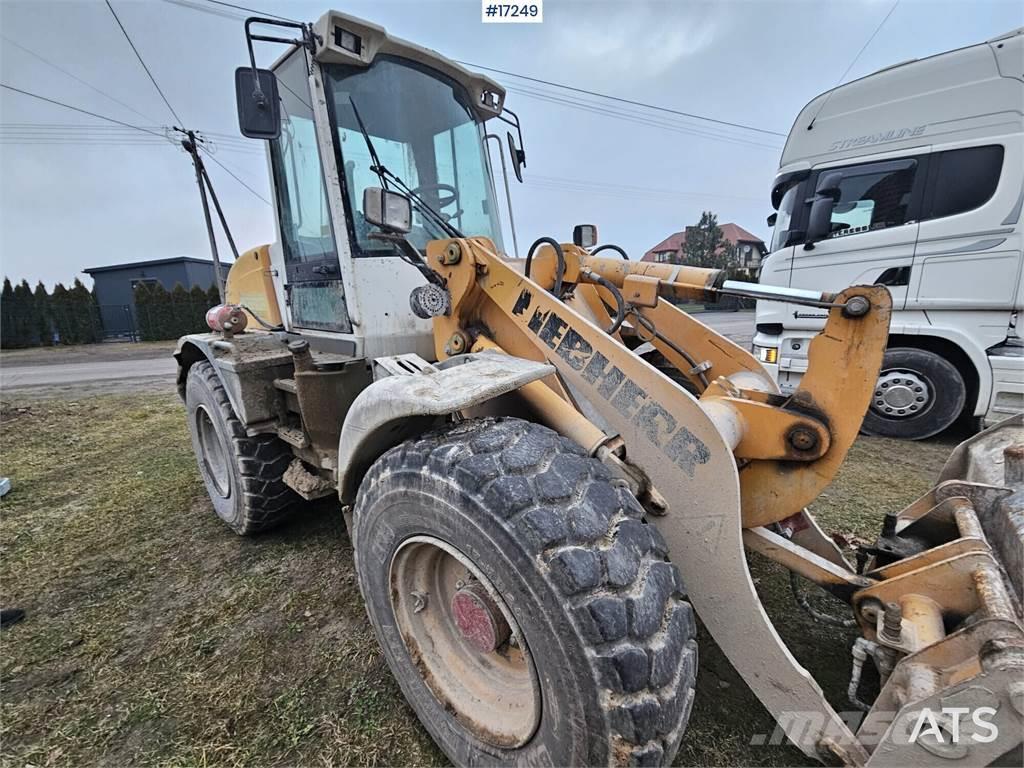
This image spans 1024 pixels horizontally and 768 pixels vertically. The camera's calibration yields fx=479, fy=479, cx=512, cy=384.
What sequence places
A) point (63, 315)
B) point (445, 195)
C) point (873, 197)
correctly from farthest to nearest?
point (63, 315), point (873, 197), point (445, 195)

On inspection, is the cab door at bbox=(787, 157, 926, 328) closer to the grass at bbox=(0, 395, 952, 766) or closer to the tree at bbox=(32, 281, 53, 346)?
the grass at bbox=(0, 395, 952, 766)

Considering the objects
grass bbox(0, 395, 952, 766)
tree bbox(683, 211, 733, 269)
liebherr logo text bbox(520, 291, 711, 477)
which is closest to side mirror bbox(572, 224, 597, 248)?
liebherr logo text bbox(520, 291, 711, 477)

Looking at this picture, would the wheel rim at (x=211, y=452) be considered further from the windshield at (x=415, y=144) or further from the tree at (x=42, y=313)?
the tree at (x=42, y=313)

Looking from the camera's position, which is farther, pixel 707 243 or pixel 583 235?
pixel 707 243

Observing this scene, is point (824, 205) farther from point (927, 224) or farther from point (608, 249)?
point (608, 249)

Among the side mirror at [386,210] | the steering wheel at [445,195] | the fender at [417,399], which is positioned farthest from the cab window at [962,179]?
the side mirror at [386,210]

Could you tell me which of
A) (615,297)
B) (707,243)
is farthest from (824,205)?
(707,243)

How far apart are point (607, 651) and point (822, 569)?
93 cm

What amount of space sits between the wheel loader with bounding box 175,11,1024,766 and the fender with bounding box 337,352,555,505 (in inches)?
0.5

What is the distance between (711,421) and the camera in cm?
144

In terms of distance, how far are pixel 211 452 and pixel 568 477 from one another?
325 centimetres

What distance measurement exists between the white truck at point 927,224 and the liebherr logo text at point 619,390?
10.2 ft

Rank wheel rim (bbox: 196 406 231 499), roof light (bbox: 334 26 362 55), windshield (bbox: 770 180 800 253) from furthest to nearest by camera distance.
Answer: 1. windshield (bbox: 770 180 800 253)
2. wheel rim (bbox: 196 406 231 499)
3. roof light (bbox: 334 26 362 55)

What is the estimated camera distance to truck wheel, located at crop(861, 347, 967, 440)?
4.64 meters
